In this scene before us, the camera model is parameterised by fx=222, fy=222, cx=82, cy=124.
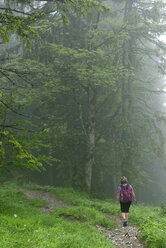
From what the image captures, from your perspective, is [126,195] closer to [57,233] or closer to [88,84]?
[57,233]

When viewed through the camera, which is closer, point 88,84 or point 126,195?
point 126,195

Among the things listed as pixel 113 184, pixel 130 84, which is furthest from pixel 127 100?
pixel 113 184

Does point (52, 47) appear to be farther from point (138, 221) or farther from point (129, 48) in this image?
point (138, 221)

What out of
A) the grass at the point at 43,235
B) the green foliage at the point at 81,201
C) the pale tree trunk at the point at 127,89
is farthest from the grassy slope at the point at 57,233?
the pale tree trunk at the point at 127,89

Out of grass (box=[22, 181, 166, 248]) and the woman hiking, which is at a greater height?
the woman hiking

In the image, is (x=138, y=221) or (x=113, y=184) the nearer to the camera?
(x=138, y=221)

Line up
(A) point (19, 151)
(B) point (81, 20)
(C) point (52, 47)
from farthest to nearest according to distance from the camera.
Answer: (B) point (81, 20) < (C) point (52, 47) < (A) point (19, 151)

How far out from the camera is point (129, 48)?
18656 millimetres

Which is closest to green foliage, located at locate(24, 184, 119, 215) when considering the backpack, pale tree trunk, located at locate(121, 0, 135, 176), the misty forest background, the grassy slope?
the misty forest background

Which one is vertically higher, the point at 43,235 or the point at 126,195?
the point at 43,235

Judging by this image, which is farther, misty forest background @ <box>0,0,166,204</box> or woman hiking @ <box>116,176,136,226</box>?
misty forest background @ <box>0,0,166,204</box>

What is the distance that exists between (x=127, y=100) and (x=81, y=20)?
791 centimetres

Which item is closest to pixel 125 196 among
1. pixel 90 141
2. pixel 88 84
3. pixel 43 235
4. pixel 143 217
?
pixel 143 217

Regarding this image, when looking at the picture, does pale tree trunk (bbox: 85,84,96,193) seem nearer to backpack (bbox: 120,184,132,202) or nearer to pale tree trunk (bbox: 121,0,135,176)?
pale tree trunk (bbox: 121,0,135,176)
